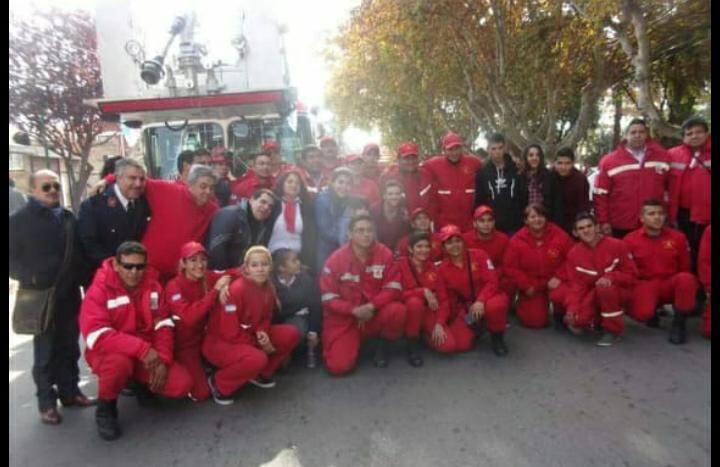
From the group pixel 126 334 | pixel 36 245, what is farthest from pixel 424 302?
pixel 36 245

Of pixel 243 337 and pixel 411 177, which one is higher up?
pixel 411 177

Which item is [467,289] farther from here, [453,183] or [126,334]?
[126,334]

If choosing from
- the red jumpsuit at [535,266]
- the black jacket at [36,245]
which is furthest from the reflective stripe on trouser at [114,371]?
the red jumpsuit at [535,266]

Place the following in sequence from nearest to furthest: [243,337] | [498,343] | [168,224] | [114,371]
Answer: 1. [114,371]
2. [243,337]
3. [168,224]
4. [498,343]

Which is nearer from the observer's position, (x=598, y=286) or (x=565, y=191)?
(x=598, y=286)

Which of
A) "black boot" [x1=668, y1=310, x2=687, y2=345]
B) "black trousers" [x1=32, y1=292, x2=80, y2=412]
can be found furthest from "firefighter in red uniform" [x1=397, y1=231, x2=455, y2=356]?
"black trousers" [x1=32, y1=292, x2=80, y2=412]

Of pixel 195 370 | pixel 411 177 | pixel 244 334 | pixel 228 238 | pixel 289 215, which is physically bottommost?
pixel 195 370

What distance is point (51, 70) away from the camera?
40.2ft

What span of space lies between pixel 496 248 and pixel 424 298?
3.96 feet

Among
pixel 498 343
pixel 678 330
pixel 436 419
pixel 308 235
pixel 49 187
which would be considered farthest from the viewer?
pixel 308 235

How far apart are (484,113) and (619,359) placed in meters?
11.7

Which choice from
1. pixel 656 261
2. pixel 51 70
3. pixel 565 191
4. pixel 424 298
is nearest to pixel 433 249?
pixel 424 298

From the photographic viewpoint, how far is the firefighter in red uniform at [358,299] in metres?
4.09

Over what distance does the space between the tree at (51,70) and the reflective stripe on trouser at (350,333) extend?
1065 cm
